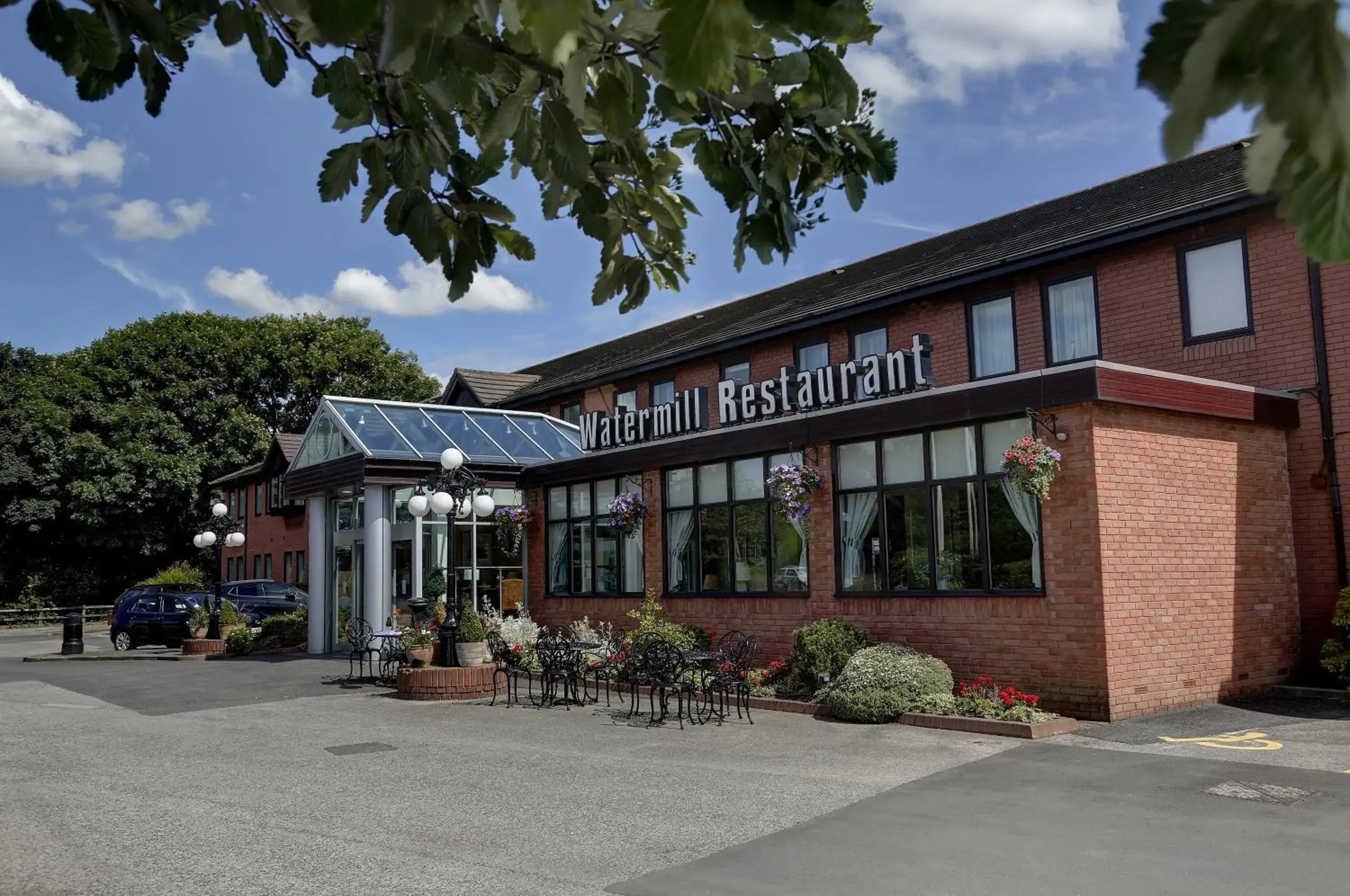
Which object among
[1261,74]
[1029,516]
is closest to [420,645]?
[1029,516]

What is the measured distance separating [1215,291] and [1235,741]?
715 centimetres

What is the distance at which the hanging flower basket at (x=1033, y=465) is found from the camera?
1212 centimetres

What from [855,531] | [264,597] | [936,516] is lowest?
[264,597]

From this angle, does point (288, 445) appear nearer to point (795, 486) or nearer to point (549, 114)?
point (795, 486)

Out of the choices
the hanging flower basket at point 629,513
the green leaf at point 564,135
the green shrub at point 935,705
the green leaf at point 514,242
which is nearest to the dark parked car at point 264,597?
the hanging flower basket at point 629,513

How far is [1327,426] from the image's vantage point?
1403 cm

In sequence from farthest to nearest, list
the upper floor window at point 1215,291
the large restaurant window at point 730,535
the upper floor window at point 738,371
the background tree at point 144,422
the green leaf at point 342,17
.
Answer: the background tree at point 144,422 < the upper floor window at point 738,371 < the large restaurant window at point 730,535 < the upper floor window at point 1215,291 < the green leaf at point 342,17

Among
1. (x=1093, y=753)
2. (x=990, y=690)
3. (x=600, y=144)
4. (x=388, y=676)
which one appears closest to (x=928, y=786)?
(x=1093, y=753)

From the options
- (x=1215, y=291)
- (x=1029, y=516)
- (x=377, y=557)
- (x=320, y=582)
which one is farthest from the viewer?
(x=320, y=582)

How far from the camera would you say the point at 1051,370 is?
12.4 metres

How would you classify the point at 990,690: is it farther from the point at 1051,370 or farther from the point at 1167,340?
the point at 1167,340

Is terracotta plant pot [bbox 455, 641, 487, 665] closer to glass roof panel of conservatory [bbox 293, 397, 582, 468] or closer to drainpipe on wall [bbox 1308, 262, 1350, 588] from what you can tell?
glass roof panel of conservatory [bbox 293, 397, 582, 468]

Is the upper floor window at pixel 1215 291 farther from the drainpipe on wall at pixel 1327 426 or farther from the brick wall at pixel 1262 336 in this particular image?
the drainpipe on wall at pixel 1327 426

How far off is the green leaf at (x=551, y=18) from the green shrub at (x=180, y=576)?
40.8m
